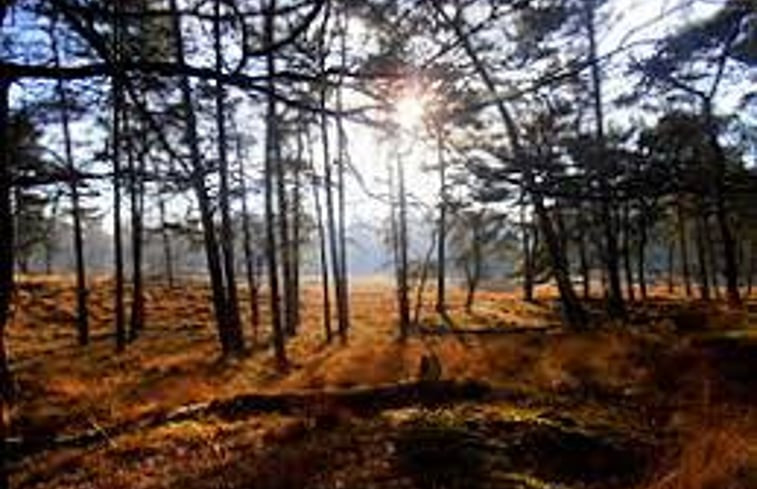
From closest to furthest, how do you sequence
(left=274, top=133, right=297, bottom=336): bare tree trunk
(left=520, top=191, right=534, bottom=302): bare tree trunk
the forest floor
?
1. the forest floor
2. (left=274, top=133, right=297, bottom=336): bare tree trunk
3. (left=520, top=191, right=534, bottom=302): bare tree trunk

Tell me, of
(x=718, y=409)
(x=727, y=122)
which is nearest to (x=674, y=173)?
(x=718, y=409)

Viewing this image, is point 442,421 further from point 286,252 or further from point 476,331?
point 476,331

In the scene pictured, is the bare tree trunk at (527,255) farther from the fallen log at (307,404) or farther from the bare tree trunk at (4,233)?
the bare tree trunk at (4,233)

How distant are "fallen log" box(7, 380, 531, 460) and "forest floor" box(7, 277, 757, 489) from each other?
28 mm

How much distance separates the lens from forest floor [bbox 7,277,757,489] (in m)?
8.47

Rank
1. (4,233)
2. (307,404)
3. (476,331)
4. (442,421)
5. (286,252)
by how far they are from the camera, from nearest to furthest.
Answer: (4,233)
(442,421)
(307,404)
(286,252)
(476,331)

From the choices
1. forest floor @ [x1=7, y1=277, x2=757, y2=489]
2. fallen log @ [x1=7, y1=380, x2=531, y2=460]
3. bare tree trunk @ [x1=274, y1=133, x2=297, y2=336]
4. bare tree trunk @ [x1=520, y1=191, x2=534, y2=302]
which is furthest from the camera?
bare tree trunk @ [x1=520, y1=191, x2=534, y2=302]

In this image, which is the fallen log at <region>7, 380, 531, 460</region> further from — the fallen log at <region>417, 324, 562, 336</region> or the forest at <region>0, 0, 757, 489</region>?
the fallen log at <region>417, 324, 562, 336</region>

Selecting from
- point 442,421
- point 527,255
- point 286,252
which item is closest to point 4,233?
point 442,421

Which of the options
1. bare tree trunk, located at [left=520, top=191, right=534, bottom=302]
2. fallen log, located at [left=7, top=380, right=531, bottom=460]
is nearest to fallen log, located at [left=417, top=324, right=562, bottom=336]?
bare tree trunk, located at [left=520, top=191, right=534, bottom=302]

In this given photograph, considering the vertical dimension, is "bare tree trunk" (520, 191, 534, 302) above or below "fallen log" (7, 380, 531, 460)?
above

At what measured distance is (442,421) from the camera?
9586 millimetres

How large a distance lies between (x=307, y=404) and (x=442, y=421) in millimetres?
3051

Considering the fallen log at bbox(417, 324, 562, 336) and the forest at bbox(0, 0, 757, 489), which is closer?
the forest at bbox(0, 0, 757, 489)
